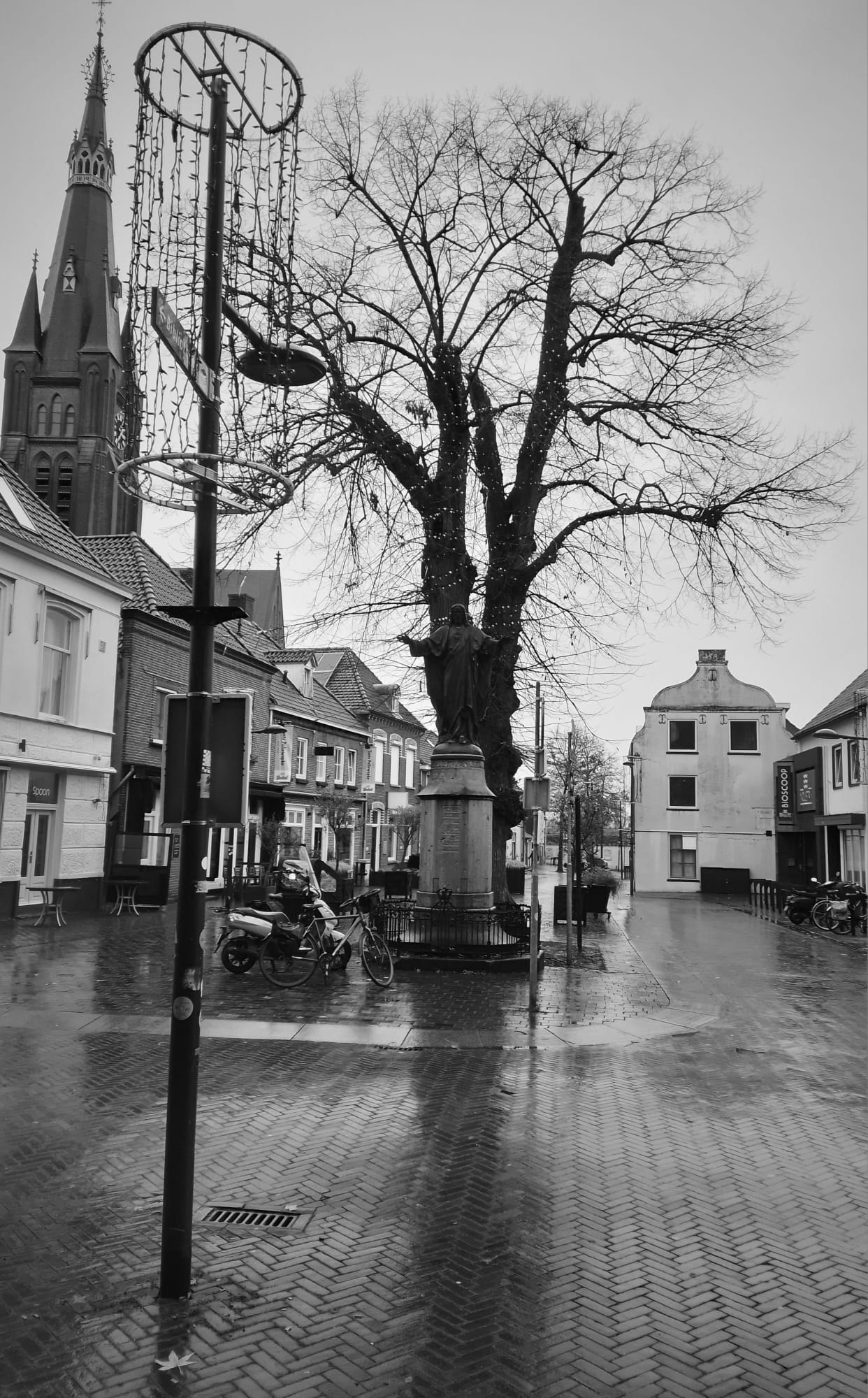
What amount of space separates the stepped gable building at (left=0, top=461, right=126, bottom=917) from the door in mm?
21

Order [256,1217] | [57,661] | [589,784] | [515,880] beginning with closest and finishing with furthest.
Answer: [256,1217] < [57,661] < [515,880] < [589,784]

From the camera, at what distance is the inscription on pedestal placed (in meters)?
15.7

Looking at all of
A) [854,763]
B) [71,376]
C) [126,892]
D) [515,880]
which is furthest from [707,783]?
[71,376]

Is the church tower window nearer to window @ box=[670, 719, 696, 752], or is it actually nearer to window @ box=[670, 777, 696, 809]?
window @ box=[670, 719, 696, 752]

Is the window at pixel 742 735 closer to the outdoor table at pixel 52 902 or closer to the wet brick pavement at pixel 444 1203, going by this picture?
the outdoor table at pixel 52 902

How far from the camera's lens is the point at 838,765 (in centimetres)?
3428

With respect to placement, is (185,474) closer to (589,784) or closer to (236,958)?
(236,958)

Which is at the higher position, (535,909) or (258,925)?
(535,909)

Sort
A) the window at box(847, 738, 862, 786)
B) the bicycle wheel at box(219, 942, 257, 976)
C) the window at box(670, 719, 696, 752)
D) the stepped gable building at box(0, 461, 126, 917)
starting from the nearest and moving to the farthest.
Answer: the bicycle wheel at box(219, 942, 257, 976) < the stepped gable building at box(0, 461, 126, 917) < the window at box(847, 738, 862, 786) < the window at box(670, 719, 696, 752)

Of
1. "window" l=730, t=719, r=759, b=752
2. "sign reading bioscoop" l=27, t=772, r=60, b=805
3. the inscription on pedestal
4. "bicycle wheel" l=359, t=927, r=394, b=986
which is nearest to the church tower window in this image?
"sign reading bioscoop" l=27, t=772, r=60, b=805

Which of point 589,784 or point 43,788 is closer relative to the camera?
point 43,788

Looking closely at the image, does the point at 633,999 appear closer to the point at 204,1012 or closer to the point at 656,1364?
the point at 204,1012

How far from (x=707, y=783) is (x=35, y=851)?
101ft

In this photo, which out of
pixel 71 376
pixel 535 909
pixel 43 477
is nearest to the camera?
pixel 535 909
